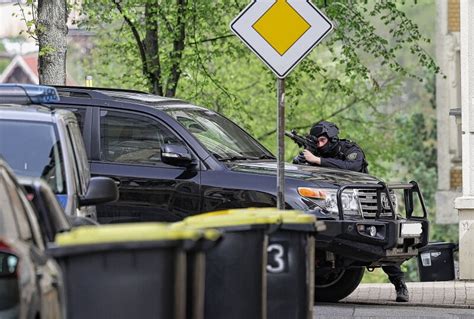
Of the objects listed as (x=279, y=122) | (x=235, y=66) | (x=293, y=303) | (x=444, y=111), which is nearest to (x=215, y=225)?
(x=293, y=303)

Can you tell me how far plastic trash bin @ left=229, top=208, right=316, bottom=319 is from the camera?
9.54 meters

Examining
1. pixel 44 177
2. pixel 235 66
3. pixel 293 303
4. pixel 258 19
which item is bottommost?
pixel 293 303

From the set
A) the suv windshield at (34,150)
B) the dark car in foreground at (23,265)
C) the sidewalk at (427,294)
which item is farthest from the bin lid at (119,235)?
the sidewalk at (427,294)

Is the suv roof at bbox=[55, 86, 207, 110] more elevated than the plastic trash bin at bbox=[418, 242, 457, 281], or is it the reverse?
the suv roof at bbox=[55, 86, 207, 110]

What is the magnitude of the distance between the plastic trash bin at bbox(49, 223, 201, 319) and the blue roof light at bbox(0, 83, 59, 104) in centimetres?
509

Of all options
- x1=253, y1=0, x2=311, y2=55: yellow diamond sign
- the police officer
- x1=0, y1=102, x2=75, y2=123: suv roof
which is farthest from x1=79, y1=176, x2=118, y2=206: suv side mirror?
the police officer

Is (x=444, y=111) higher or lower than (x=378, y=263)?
higher

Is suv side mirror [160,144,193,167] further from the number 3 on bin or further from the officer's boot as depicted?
the number 3 on bin

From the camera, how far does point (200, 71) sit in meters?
28.5

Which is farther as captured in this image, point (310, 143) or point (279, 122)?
point (310, 143)

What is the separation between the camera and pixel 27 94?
40.8 feet

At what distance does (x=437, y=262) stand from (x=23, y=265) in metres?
12.8

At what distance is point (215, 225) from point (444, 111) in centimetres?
3652

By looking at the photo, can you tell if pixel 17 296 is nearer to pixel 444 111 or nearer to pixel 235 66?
pixel 444 111
